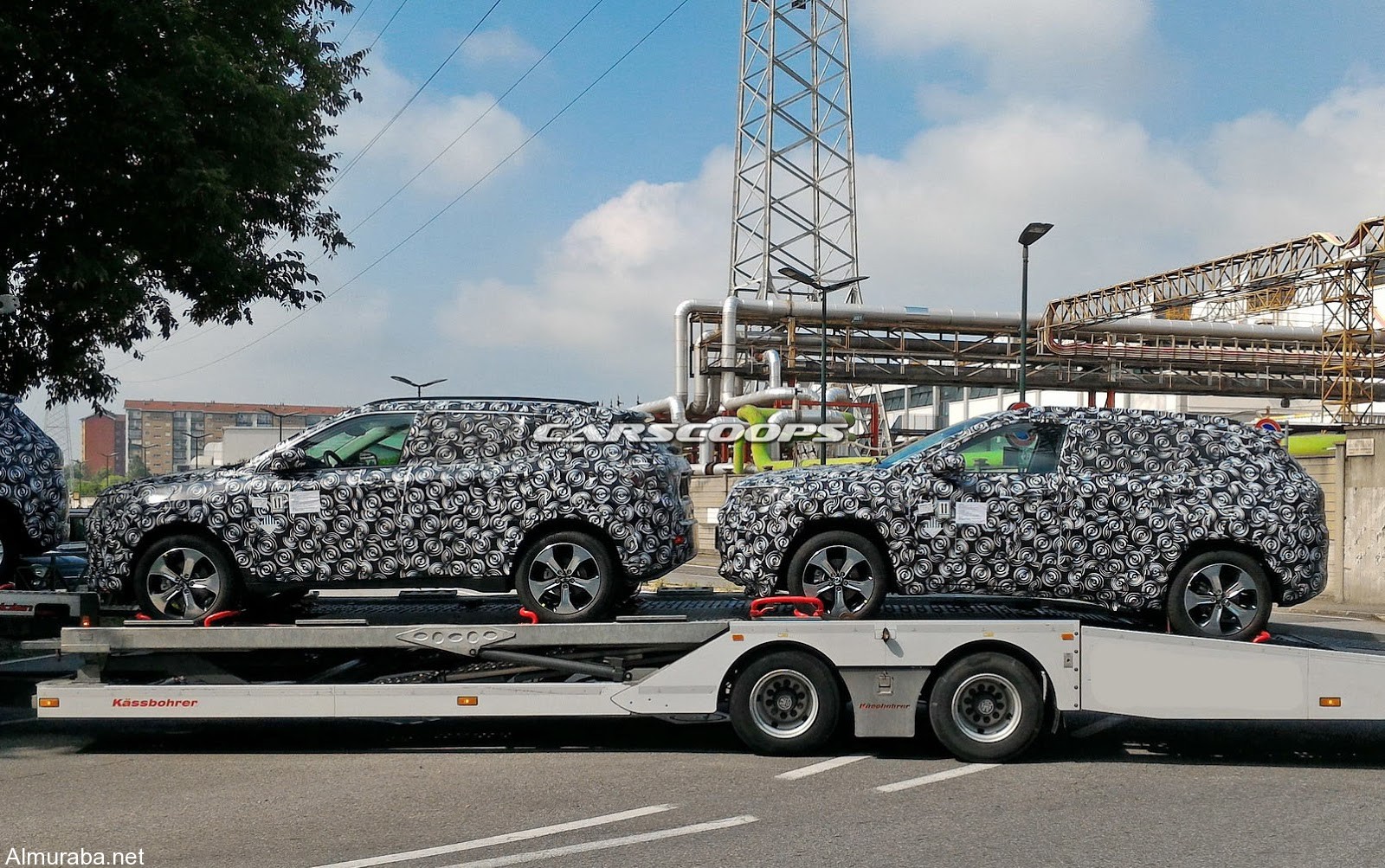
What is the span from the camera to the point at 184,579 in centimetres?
841

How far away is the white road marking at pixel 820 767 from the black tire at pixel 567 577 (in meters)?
1.65

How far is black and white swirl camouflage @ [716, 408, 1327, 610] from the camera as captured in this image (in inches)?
323

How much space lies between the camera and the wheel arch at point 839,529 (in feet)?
27.5

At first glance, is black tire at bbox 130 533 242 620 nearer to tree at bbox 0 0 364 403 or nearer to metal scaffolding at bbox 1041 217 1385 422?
tree at bbox 0 0 364 403

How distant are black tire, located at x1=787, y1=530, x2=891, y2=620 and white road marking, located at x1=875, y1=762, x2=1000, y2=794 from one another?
1.21m

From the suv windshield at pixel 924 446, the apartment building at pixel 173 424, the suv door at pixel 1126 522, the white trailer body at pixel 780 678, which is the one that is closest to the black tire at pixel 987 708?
the white trailer body at pixel 780 678

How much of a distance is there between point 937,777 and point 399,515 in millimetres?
3823

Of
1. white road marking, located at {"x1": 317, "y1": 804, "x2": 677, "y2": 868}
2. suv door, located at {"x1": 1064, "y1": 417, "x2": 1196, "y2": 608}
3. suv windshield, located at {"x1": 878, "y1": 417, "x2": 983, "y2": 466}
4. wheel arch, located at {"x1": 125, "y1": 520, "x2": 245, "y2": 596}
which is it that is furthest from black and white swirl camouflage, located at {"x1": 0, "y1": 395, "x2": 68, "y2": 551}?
suv door, located at {"x1": 1064, "y1": 417, "x2": 1196, "y2": 608}

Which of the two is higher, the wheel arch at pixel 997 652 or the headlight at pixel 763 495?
the headlight at pixel 763 495

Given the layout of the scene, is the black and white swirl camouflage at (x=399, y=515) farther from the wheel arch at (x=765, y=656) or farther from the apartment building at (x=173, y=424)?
the apartment building at (x=173, y=424)

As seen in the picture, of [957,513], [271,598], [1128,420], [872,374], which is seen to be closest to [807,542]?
[957,513]

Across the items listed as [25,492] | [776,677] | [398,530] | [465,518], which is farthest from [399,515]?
[25,492]

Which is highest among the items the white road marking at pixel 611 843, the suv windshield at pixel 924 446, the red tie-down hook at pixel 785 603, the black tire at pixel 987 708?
the suv windshield at pixel 924 446

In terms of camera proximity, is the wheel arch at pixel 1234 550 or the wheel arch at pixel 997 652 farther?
the wheel arch at pixel 1234 550
